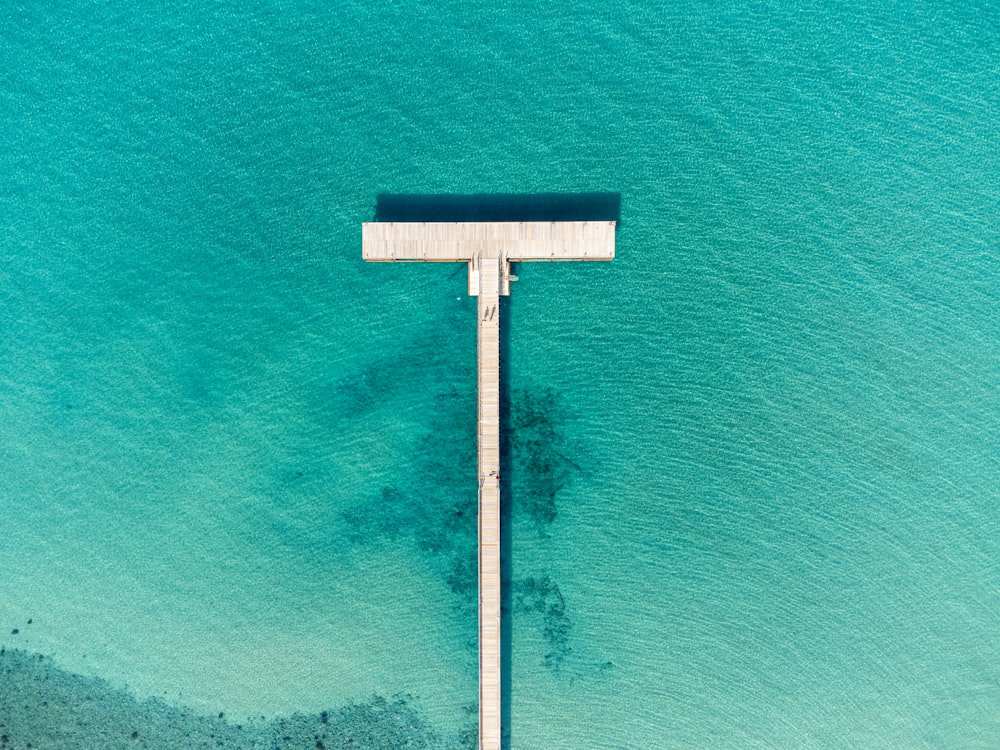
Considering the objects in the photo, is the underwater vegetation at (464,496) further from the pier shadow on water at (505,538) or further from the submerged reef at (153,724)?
the submerged reef at (153,724)

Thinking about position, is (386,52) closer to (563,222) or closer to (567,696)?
(563,222)

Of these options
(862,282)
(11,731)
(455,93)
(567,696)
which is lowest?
(11,731)

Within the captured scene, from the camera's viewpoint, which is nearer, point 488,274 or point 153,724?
point 488,274

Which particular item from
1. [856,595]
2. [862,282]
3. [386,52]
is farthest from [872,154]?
[386,52]

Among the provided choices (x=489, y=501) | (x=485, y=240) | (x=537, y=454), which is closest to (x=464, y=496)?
(x=489, y=501)

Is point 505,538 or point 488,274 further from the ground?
point 488,274

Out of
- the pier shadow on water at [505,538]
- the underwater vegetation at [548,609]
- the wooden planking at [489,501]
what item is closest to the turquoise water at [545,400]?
the underwater vegetation at [548,609]

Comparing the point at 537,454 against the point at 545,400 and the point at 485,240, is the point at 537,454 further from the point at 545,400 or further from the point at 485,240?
the point at 485,240
